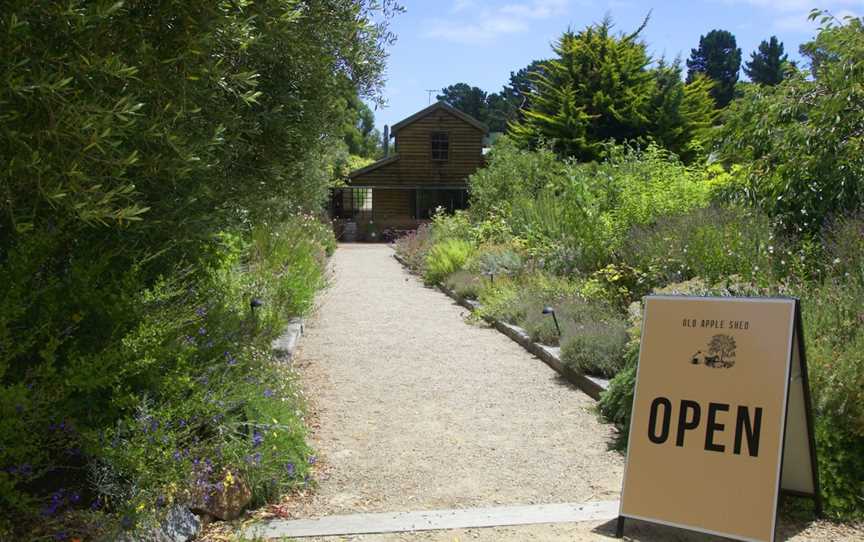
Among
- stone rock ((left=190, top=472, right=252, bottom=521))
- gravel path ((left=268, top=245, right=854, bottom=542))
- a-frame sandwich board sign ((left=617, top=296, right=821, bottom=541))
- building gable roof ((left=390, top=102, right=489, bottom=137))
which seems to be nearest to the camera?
a-frame sandwich board sign ((left=617, top=296, right=821, bottom=541))

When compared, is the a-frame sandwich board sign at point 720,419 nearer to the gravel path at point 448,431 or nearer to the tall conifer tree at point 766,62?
the gravel path at point 448,431

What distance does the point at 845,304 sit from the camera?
5.18 metres

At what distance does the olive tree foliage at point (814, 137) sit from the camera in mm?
7598

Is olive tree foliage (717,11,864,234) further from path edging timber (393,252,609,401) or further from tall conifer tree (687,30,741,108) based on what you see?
tall conifer tree (687,30,741,108)

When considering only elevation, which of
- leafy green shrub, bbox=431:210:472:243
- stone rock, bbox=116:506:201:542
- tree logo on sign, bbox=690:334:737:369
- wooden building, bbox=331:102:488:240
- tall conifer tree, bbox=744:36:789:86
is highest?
tall conifer tree, bbox=744:36:789:86

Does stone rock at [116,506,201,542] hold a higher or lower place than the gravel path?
higher

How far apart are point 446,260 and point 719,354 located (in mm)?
12514

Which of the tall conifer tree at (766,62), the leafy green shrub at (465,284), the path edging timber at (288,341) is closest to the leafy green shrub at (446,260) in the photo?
the leafy green shrub at (465,284)

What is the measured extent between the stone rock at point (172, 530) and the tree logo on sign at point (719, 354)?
9.24 feet

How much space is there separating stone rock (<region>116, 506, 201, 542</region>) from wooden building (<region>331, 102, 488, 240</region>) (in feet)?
110

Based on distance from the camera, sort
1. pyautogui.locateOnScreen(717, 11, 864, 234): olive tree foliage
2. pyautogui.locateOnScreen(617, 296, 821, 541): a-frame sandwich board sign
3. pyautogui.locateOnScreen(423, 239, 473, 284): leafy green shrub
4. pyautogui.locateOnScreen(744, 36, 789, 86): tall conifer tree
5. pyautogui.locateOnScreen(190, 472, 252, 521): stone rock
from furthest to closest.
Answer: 1. pyautogui.locateOnScreen(744, 36, 789, 86): tall conifer tree
2. pyautogui.locateOnScreen(423, 239, 473, 284): leafy green shrub
3. pyautogui.locateOnScreen(717, 11, 864, 234): olive tree foliage
4. pyautogui.locateOnScreen(190, 472, 252, 521): stone rock
5. pyautogui.locateOnScreen(617, 296, 821, 541): a-frame sandwich board sign

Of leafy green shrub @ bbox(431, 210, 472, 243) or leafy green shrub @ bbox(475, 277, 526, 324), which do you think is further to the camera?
leafy green shrub @ bbox(431, 210, 472, 243)

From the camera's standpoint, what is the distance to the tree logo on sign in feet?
13.1

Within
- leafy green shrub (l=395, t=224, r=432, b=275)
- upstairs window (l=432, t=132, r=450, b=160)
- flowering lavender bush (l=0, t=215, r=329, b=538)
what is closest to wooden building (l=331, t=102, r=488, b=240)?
upstairs window (l=432, t=132, r=450, b=160)
